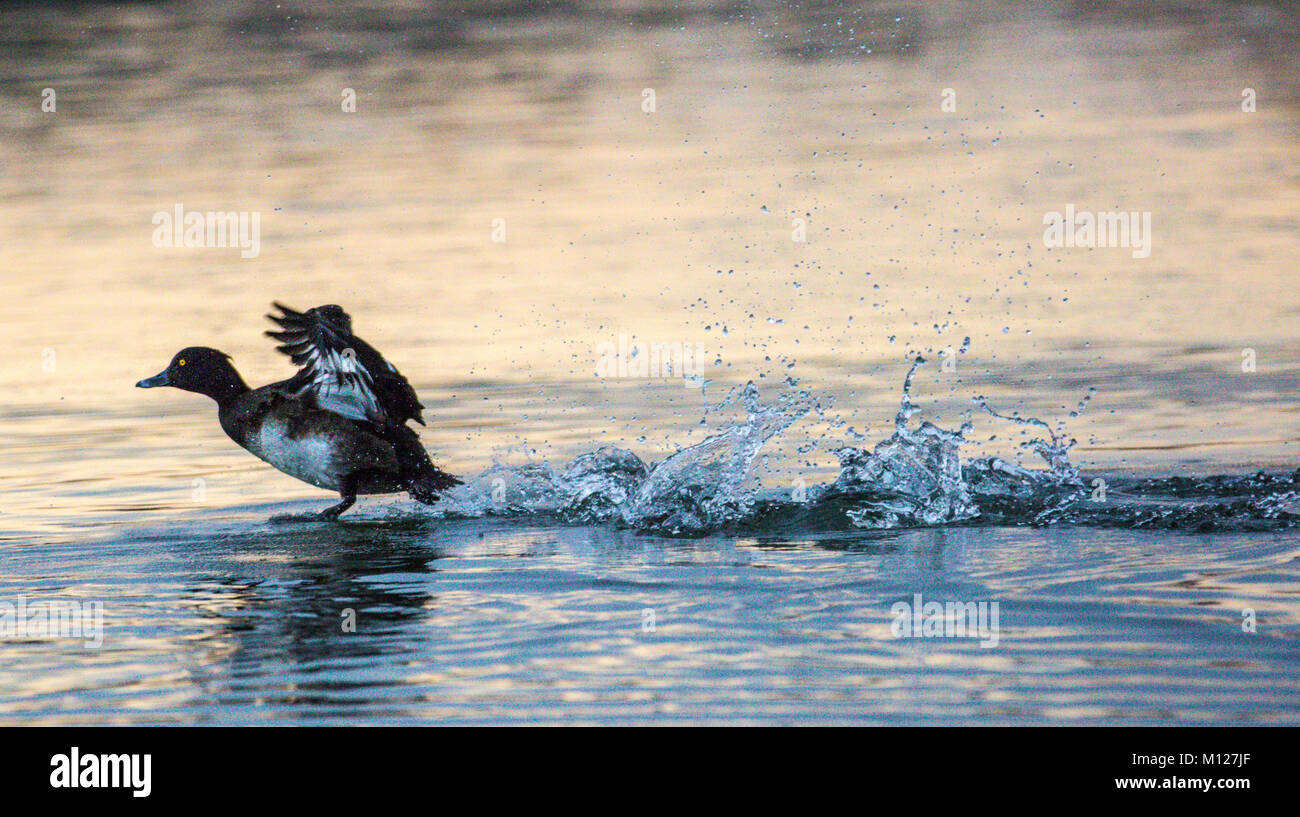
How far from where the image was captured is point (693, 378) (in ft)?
34.4

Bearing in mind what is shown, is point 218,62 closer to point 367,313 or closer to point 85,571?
point 367,313

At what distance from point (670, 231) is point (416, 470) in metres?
5.58

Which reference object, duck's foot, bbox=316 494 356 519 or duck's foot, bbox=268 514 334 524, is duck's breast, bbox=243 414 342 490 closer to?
duck's foot, bbox=316 494 356 519

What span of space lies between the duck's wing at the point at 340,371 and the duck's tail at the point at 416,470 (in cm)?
11

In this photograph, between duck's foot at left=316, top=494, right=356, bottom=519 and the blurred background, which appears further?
the blurred background

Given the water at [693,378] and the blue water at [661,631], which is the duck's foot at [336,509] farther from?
the blue water at [661,631]

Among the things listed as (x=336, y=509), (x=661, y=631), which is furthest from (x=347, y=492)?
(x=661, y=631)

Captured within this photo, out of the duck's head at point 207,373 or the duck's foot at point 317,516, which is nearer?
the duck's foot at point 317,516

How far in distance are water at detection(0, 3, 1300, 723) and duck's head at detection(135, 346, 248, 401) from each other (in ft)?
1.50

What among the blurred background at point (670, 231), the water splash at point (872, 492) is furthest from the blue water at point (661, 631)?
the blurred background at point (670, 231)

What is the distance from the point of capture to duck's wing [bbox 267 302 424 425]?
8.08 meters

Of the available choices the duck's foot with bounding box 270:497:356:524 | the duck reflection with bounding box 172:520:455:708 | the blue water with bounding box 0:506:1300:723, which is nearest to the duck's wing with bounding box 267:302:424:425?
the duck's foot with bounding box 270:497:356:524

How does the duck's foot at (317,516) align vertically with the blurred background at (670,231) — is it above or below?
below

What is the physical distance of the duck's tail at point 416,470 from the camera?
8.48 meters
